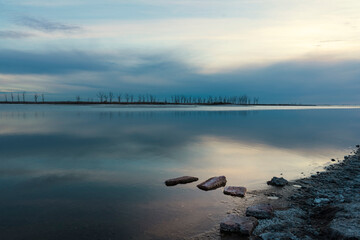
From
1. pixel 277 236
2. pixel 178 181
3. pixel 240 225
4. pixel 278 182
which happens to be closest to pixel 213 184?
pixel 178 181

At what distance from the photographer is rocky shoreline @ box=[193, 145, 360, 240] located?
16.5 ft

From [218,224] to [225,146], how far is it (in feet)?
38.0

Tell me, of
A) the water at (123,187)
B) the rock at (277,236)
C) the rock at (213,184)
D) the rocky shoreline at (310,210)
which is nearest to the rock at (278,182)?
the rocky shoreline at (310,210)

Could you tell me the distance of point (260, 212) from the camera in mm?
6000

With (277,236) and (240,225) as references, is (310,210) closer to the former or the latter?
(277,236)

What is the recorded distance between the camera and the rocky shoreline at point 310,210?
16.5 feet

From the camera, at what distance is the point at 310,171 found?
10750 millimetres

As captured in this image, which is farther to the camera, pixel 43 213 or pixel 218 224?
pixel 43 213

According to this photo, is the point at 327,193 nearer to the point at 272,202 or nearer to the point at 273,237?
the point at 272,202

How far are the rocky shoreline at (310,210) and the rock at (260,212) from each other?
128 millimetres

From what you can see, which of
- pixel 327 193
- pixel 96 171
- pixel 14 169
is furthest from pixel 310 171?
pixel 14 169

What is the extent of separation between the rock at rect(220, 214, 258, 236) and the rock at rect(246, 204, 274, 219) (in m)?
0.37

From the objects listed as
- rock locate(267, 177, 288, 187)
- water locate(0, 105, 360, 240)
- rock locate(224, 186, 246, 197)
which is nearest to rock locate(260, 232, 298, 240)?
water locate(0, 105, 360, 240)

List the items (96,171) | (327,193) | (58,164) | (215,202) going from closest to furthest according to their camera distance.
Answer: (215,202) < (327,193) < (96,171) < (58,164)
